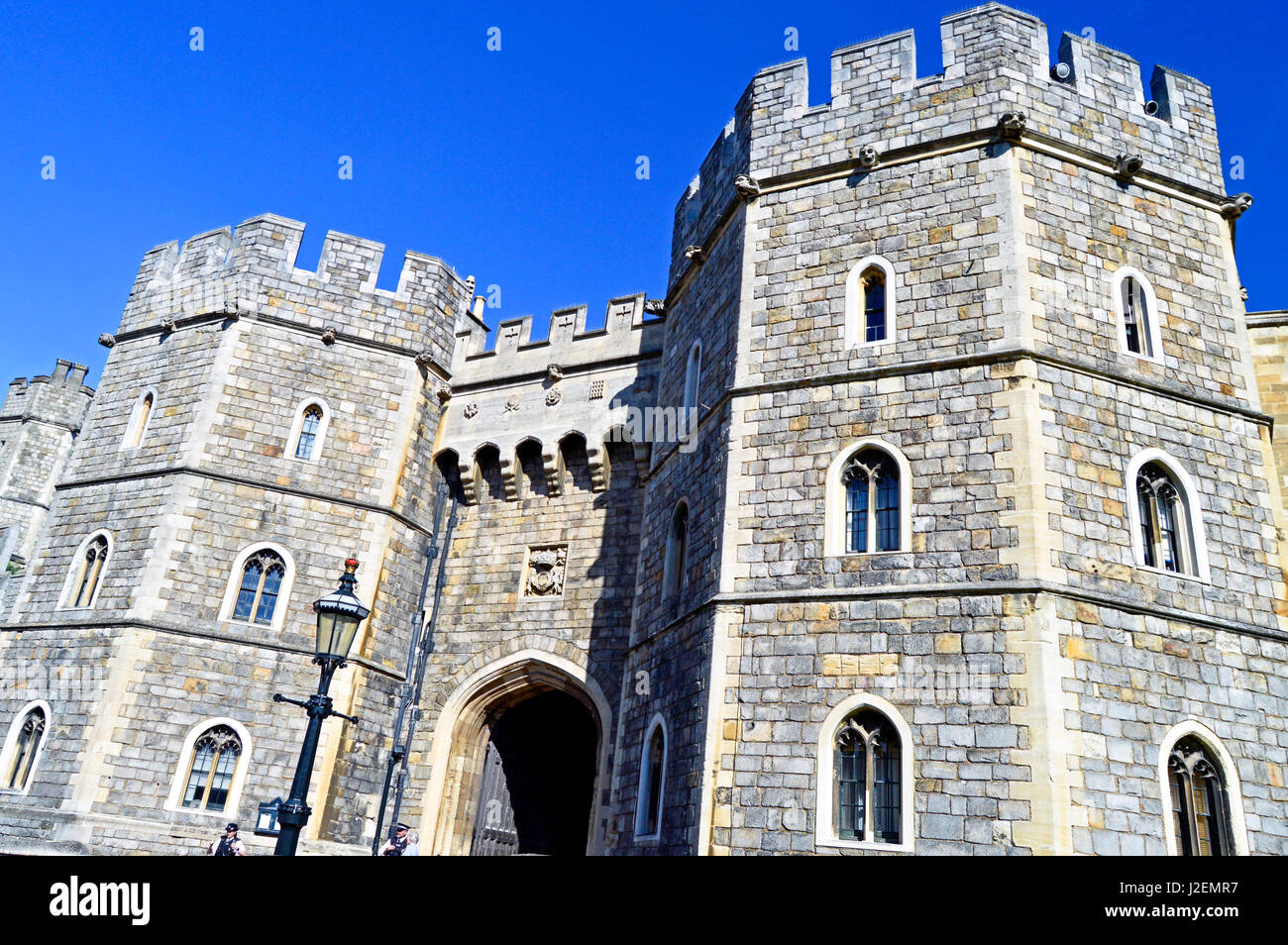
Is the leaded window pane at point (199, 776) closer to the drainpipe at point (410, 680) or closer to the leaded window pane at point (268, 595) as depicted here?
the leaded window pane at point (268, 595)

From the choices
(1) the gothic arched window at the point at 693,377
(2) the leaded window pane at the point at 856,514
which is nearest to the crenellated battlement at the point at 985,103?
(1) the gothic arched window at the point at 693,377

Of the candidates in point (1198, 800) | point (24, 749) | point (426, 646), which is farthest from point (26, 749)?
point (1198, 800)

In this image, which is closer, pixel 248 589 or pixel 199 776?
pixel 199 776

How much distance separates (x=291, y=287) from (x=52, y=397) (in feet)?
55.3

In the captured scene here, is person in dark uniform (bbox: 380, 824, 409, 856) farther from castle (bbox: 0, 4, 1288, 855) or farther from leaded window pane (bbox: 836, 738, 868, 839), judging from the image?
leaded window pane (bbox: 836, 738, 868, 839)

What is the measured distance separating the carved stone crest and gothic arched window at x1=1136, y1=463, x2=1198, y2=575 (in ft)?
27.5

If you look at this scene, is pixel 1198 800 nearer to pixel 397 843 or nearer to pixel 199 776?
pixel 397 843

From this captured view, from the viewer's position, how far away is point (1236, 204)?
11.6m

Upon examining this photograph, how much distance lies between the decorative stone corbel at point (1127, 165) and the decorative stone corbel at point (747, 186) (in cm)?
423

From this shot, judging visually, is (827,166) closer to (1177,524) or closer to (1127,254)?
(1127,254)

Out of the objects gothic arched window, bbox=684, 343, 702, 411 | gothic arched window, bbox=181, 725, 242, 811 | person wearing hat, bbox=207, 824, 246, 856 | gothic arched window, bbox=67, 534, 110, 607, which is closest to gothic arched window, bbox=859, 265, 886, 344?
gothic arched window, bbox=684, 343, 702, 411

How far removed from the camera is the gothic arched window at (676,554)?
12.1 meters

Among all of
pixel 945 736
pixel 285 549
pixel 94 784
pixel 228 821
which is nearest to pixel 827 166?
pixel 945 736
